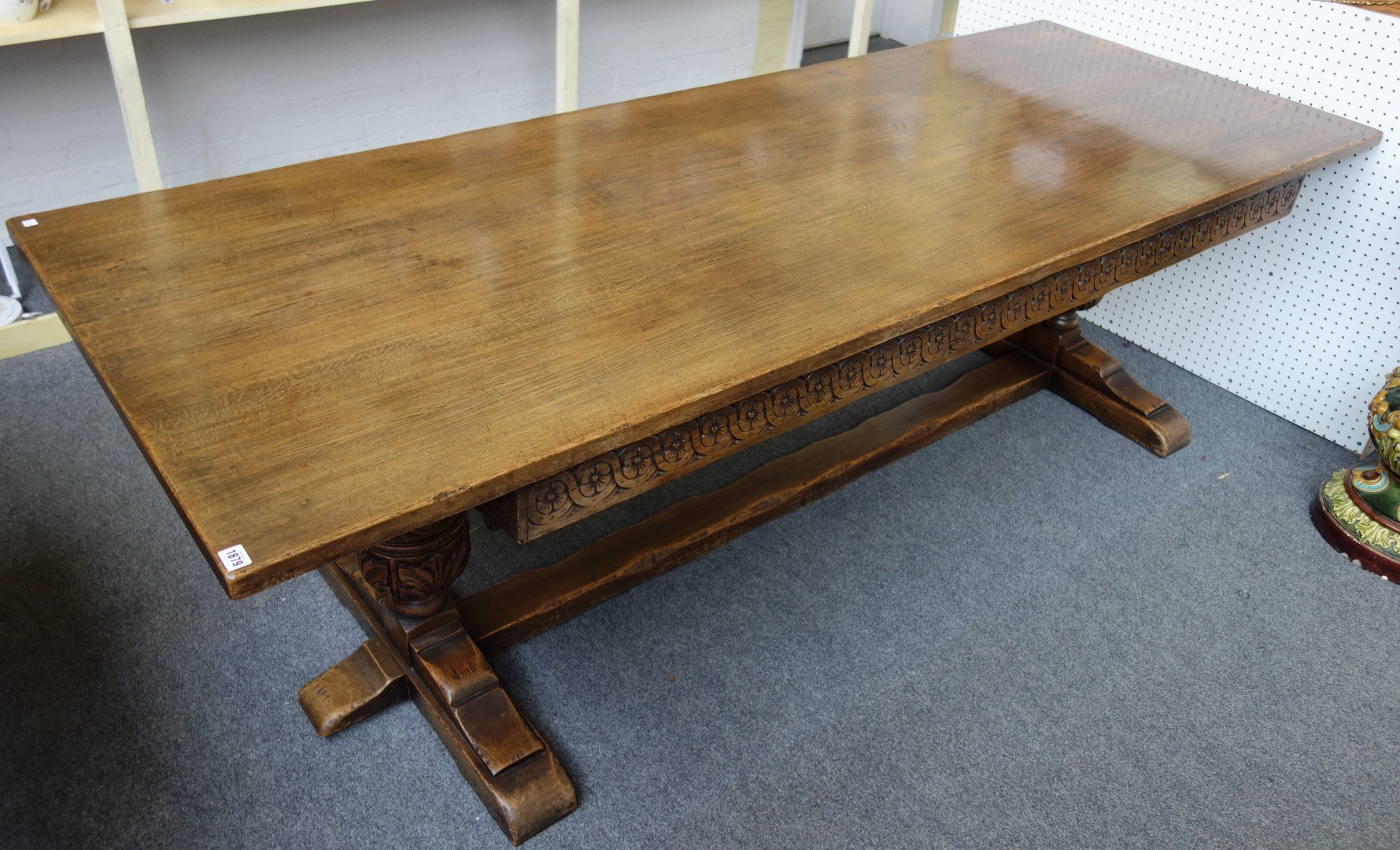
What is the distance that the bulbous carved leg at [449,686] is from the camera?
5.10ft

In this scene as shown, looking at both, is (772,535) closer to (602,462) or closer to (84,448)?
(602,462)

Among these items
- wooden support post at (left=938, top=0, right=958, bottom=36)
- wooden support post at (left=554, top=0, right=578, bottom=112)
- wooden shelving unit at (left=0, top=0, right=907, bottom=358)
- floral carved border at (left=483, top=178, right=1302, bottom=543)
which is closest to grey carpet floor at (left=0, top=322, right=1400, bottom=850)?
wooden shelving unit at (left=0, top=0, right=907, bottom=358)

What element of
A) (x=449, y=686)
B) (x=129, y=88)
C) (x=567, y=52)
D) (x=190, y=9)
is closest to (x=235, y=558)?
(x=449, y=686)

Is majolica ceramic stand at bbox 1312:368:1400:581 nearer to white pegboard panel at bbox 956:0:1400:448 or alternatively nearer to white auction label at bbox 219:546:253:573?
white pegboard panel at bbox 956:0:1400:448

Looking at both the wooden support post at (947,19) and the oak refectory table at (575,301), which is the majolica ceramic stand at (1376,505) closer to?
the oak refectory table at (575,301)

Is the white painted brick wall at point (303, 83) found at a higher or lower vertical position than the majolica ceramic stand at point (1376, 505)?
higher

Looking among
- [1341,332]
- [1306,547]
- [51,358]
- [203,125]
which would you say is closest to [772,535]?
[1306,547]

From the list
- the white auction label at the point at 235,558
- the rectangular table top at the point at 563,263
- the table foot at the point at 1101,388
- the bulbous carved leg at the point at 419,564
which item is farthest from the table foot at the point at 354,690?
Answer: the table foot at the point at 1101,388

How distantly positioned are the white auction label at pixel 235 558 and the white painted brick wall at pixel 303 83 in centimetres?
218

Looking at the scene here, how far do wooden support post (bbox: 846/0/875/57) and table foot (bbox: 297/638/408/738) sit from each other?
2667 mm

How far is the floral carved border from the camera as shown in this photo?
1.37 meters

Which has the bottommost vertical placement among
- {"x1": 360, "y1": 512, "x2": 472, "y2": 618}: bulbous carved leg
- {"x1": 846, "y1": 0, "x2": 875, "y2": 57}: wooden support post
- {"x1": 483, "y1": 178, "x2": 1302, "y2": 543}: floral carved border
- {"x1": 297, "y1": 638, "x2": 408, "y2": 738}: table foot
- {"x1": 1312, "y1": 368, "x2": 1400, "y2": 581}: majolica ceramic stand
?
{"x1": 297, "y1": 638, "x2": 408, "y2": 738}: table foot

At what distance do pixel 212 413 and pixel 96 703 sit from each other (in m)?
0.85

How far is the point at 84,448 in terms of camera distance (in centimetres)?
229
